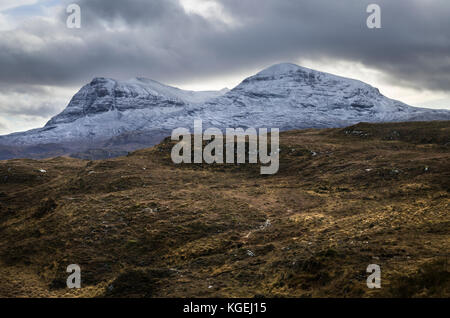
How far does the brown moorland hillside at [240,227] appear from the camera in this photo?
566 inches

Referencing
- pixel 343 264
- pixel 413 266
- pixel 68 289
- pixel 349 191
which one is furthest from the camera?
pixel 349 191

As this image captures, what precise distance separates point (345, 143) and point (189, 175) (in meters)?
21.1

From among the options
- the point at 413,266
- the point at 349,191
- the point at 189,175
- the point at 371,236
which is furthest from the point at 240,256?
the point at 189,175

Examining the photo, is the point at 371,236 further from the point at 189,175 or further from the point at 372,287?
the point at 189,175

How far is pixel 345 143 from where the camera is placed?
44.7 meters

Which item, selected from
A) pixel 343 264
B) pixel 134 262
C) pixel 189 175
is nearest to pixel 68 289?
pixel 134 262

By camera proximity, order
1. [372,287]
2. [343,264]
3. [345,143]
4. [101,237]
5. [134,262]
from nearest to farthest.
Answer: [372,287] < [343,264] < [134,262] < [101,237] < [345,143]

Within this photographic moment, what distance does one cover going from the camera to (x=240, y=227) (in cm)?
2239

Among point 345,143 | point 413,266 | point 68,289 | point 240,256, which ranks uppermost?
point 345,143

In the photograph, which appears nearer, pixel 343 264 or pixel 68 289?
pixel 343 264

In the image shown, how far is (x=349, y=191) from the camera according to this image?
91.4 feet

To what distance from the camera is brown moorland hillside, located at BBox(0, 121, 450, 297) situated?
14.4 m
